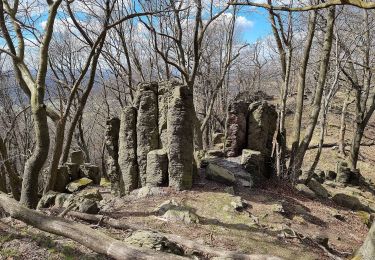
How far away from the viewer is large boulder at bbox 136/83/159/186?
11.1m

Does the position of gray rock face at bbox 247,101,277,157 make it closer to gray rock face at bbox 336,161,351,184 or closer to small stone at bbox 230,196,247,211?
small stone at bbox 230,196,247,211

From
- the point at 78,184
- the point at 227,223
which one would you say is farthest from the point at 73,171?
the point at 227,223

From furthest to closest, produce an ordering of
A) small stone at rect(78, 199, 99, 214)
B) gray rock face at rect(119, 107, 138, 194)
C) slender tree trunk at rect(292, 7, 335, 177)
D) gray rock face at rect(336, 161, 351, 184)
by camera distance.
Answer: gray rock face at rect(336, 161, 351, 184) → slender tree trunk at rect(292, 7, 335, 177) → gray rock face at rect(119, 107, 138, 194) → small stone at rect(78, 199, 99, 214)

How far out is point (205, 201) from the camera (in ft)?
31.6

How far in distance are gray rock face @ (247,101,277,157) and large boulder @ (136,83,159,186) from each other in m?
3.63

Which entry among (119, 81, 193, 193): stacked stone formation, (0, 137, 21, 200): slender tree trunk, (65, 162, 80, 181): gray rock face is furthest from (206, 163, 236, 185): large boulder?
(65, 162, 80, 181): gray rock face

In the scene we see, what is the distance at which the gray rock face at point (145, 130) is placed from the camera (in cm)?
1106

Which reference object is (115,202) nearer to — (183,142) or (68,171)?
(183,142)

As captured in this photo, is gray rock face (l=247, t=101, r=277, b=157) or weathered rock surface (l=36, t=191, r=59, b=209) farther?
gray rock face (l=247, t=101, r=277, b=157)

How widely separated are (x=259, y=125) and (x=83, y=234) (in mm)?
8255

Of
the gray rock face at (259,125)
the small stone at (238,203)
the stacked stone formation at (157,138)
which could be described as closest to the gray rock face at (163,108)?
the stacked stone formation at (157,138)

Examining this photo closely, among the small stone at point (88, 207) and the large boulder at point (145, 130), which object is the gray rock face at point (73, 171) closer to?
the large boulder at point (145, 130)

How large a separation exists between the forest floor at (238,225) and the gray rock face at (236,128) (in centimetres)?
171

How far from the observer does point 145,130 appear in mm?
11086
